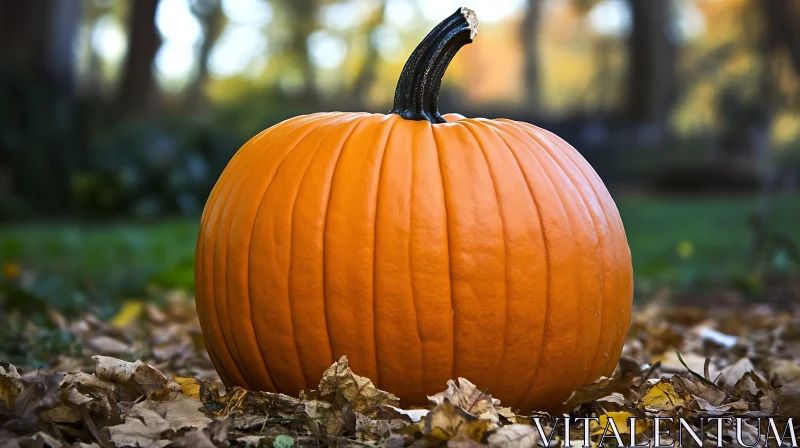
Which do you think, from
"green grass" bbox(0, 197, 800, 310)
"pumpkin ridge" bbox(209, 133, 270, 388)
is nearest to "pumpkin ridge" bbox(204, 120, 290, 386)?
"pumpkin ridge" bbox(209, 133, 270, 388)

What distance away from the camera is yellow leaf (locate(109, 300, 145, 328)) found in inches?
144

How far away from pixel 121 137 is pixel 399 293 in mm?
7221

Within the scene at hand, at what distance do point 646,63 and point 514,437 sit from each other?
450 inches

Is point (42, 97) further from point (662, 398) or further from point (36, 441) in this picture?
point (662, 398)

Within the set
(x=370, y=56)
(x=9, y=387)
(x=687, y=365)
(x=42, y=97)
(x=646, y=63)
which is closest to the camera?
(x=9, y=387)

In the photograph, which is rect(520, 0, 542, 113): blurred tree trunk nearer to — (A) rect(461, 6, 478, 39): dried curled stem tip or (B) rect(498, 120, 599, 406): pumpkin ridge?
(A) rect(461, 6, 478, 39): dried curled stem tip

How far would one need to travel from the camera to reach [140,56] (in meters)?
11.0

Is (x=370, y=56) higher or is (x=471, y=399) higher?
(x=370, y=56)

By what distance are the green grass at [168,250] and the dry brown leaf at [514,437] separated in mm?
2609

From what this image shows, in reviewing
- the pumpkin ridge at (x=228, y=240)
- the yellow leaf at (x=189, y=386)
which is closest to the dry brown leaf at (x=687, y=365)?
the pumpkin ridge at (x=228, y=240)

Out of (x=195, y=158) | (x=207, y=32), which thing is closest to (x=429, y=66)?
(x=195, y=158)

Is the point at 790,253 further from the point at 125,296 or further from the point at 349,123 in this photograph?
the point at 125,296

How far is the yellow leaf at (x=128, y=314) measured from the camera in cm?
366

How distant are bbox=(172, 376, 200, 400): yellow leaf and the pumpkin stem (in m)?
0.94
